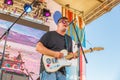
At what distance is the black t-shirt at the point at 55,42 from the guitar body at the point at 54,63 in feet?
0.21

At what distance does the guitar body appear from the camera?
335 centimetres

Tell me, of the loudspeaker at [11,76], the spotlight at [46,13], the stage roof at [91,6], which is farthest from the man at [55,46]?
the stage roof at [91,6]

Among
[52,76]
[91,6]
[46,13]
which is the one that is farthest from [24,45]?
[91,6]

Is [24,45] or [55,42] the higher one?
[24,45]

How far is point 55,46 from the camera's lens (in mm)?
3396

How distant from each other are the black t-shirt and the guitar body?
0.06 metres

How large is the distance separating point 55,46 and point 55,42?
56 millimetres

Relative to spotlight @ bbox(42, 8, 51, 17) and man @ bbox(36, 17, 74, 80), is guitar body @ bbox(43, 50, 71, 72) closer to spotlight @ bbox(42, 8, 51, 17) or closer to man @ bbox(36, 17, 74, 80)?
man @ bbox(36, 17, 74, 80)

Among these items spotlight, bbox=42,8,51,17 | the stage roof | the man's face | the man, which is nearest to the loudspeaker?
the man

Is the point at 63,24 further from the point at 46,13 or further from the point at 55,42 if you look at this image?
the point at 46,13

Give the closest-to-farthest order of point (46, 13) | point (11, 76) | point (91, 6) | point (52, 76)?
point (52, 76)
point (11, 76)
point (46, 13)
point (91, 6)

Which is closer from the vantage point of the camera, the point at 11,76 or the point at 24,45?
the point at 11,76

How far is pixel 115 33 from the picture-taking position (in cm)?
560

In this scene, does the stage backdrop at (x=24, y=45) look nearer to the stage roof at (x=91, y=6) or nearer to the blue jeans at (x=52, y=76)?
the stage roof at (x=91, y=6)
